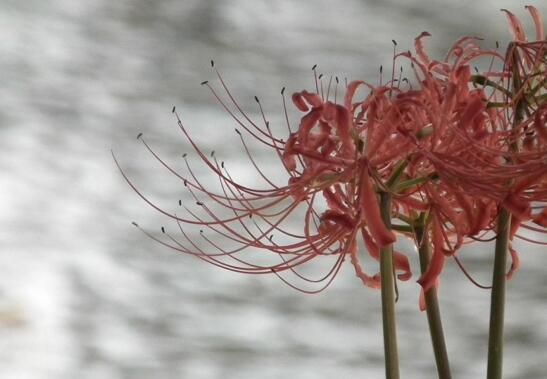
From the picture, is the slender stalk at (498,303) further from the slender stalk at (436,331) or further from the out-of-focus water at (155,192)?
the out-of-focus water at (155,192)

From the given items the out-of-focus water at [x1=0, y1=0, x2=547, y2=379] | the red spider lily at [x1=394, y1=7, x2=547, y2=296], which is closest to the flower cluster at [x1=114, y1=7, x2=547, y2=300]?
the red spider lily at [x1=394, y1=7, x2=547, y2=296]

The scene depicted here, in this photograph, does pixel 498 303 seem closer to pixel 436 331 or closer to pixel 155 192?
pixel 436 331

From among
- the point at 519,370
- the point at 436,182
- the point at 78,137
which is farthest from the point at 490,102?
the point at 78,137

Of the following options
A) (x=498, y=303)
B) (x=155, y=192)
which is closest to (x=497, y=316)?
(x=498, y=303)

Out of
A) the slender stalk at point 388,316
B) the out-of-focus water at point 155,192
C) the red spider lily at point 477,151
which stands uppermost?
the out-of-focus water at point 155,192

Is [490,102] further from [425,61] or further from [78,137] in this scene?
[78,137]

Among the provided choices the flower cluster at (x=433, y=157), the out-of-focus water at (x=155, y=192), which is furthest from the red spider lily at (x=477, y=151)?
the out-of-focus water at (x=155, y=192)

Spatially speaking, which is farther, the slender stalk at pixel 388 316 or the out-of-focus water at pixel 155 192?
the out-of-focus water at pixel 155 192

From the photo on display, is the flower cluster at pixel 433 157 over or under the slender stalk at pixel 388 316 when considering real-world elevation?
over

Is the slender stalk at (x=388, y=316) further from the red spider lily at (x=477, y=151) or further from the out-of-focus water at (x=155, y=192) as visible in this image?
the out-of-focus water at (x=155, y=192)
